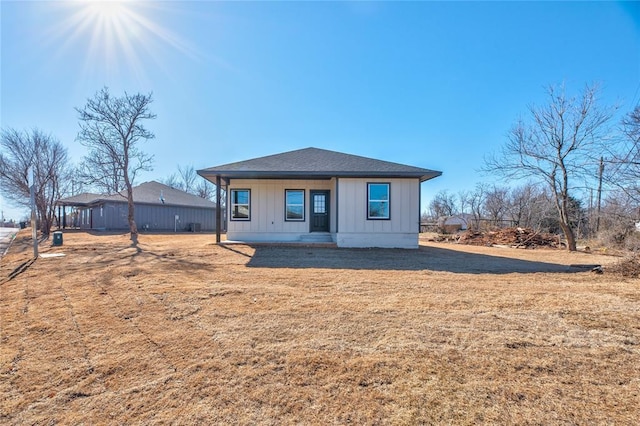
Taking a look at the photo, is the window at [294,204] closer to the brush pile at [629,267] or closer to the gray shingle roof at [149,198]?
the brush pile at [629,267]

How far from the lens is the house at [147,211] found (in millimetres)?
22359

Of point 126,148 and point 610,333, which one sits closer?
point 610,333

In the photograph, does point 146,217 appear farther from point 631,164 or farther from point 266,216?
point 631,164

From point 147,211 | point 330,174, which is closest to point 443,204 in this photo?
point 330,174

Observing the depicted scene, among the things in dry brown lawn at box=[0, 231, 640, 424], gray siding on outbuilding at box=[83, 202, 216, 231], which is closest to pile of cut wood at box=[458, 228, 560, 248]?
dry brown lawn at box=[0, 231, 640, 424]

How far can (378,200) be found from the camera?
1073 centimetres

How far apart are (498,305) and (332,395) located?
129 inches

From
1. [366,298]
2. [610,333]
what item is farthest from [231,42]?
[610,333]

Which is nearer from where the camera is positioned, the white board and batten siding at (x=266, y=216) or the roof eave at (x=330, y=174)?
the roof eave at (x=330, y=174)

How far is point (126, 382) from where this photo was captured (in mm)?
2176

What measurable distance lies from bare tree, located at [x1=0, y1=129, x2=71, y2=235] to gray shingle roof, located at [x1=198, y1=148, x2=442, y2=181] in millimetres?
17418

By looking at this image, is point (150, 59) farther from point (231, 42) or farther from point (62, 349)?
point (62, 349)

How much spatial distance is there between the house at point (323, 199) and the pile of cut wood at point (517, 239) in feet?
24.1

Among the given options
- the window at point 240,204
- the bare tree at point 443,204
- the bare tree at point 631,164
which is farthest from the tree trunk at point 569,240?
the bare tree at point 443,204
